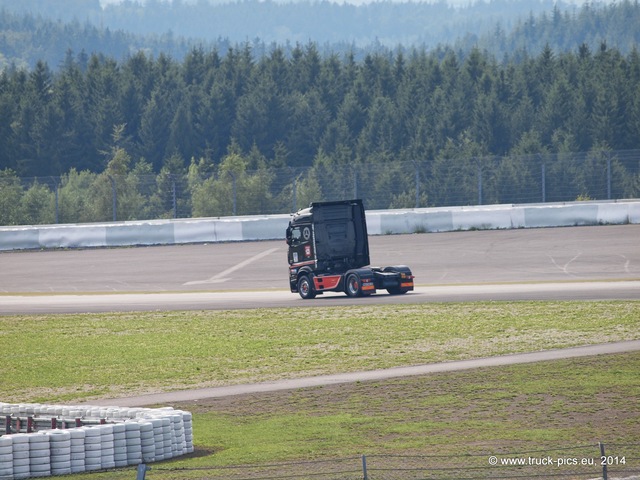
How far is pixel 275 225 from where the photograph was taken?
168ft

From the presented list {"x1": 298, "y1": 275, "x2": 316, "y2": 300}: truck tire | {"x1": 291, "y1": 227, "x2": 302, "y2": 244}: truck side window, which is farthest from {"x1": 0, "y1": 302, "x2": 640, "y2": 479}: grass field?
{"x1": 291, "y1": 227, "x2": 302, "y2": 244}: truck side window

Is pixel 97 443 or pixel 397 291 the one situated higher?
pixel 397 291

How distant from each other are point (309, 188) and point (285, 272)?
81.0 feet

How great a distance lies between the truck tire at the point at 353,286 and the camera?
35.2 m

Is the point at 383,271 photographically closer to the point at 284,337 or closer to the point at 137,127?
the point at 284,337

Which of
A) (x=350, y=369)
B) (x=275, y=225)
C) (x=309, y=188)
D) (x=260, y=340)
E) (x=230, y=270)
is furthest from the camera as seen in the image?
(x=309, y=188)

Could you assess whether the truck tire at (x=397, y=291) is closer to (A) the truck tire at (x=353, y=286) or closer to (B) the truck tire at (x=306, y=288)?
(A) the truck tire at (x=353, y=286)

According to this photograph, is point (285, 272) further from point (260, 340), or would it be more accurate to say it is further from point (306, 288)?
point (260, 340)

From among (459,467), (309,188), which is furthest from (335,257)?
(309,188)

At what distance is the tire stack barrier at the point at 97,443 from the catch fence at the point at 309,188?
4136 cm

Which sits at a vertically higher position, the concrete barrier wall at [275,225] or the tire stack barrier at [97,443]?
the concrete barrier wall at [275,225]

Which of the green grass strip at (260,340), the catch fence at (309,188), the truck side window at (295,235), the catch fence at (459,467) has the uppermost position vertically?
the catch fence at (309,188)

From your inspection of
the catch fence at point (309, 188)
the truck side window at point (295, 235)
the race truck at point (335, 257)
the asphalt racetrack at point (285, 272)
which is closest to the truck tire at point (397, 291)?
the race truck at point (335, 257)

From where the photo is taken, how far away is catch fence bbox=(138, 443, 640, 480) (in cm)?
1400
